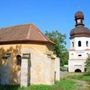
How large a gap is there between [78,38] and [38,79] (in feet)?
126

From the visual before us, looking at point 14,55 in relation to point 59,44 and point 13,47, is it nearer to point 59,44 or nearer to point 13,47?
point 13,47

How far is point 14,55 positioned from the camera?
1288 inches

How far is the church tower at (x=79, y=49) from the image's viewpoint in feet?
Result: 222

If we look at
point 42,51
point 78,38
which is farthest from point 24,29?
point 78,38

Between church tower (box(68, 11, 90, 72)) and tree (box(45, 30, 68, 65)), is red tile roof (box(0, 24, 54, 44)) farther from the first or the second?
church tower (box(68, 11, 90, 72))

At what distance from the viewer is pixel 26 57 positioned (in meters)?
30.6

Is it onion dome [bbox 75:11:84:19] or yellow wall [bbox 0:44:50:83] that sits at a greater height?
onion dome [bbox 75:11:84:19]

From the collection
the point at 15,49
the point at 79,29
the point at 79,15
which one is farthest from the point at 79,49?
the point at 15,49

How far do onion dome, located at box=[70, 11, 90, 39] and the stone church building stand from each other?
33.6 m

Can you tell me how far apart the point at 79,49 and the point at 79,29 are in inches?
192

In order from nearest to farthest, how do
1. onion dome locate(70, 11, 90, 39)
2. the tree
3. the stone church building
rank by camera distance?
1. the stone church building
2. the tree
3. onion dome locate(70, 11, 90, 39)

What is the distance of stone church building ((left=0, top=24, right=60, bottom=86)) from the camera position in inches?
1219

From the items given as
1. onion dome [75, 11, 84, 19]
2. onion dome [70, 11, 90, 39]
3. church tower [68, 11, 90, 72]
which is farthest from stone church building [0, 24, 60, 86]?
onion dome [75, 11, 84, 19]

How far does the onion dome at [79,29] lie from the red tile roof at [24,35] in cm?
3372
